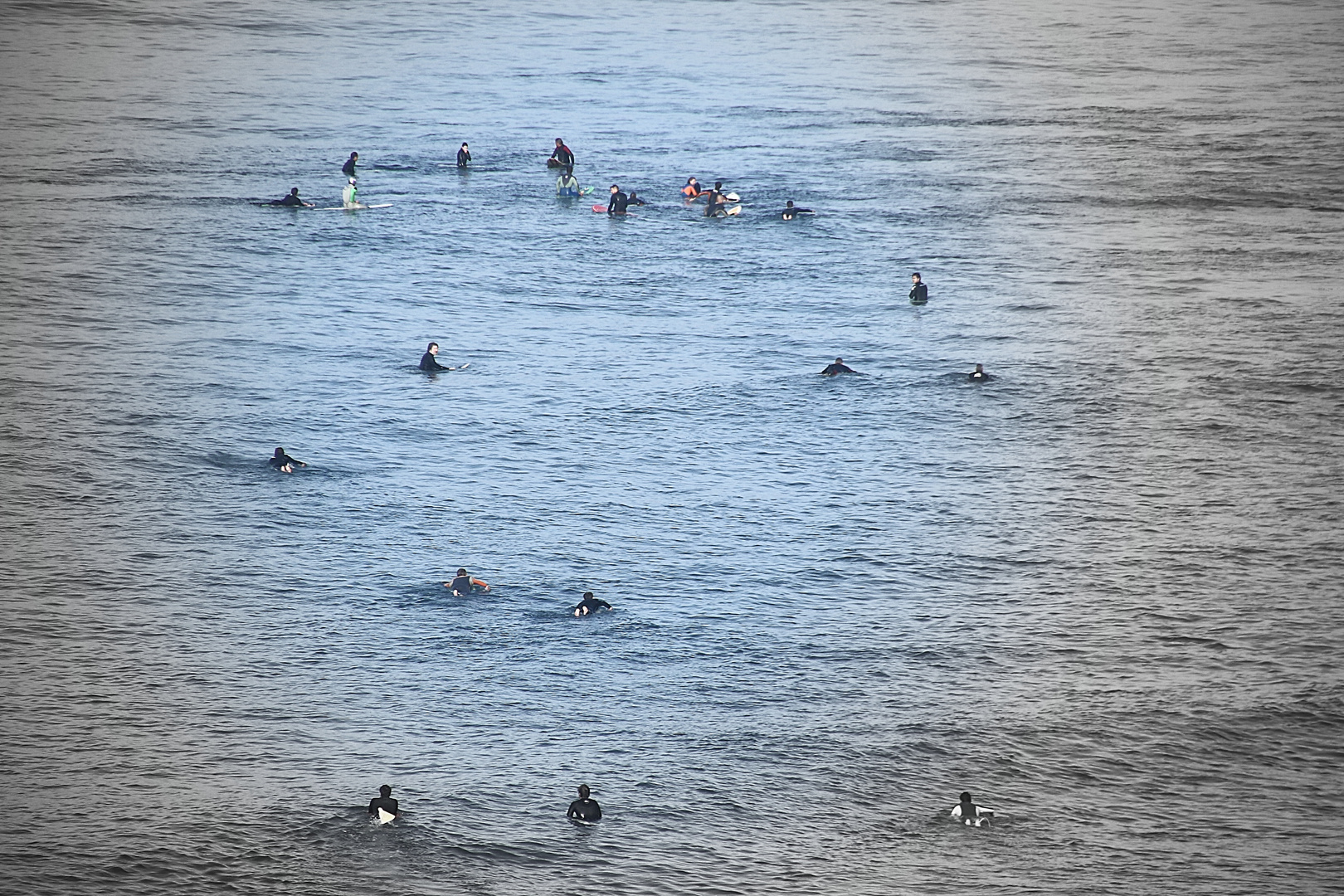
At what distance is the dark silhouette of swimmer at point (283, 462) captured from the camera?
59844 mm

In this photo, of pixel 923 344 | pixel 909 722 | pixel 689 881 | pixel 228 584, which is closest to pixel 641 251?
pixel 923 344

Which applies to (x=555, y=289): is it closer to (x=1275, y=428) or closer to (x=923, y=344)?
(x=923, y=344)

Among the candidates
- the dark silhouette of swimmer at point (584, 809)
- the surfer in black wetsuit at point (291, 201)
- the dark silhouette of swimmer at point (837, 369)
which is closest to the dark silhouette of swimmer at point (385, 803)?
the dark silhouette of swimmer at point (584, 809)

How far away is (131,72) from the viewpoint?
127m

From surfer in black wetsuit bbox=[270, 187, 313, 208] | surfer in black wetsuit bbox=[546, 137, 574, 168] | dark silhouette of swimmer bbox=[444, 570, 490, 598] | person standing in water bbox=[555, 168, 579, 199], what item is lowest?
dark silhouette of swimmer bbox=[444, 570, 490, 598]

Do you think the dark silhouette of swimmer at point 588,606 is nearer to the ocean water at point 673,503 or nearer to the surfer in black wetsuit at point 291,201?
the ocean water at point 673,503

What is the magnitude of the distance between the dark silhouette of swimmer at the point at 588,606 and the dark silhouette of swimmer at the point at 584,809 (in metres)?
10.2

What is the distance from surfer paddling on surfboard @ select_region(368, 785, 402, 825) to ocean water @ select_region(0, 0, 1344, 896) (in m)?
0.38

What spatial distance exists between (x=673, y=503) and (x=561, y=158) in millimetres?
49052

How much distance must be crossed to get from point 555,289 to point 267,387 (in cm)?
1904

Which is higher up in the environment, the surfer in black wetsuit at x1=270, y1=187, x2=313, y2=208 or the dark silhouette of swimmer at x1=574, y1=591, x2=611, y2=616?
the surfer in black wetsuit at x1=270, y1=187, x2=313, y2=208

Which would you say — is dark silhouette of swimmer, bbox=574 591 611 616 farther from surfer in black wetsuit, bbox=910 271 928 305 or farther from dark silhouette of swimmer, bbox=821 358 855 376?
surfer in black wetsuit, bbox=910 271 928 305

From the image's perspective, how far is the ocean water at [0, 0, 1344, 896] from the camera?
131ft

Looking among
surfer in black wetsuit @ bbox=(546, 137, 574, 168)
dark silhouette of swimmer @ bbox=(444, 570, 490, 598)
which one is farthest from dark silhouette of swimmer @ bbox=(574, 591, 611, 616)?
surfer in black wetsuit @ bbox=(546, 137, 574, 168)
